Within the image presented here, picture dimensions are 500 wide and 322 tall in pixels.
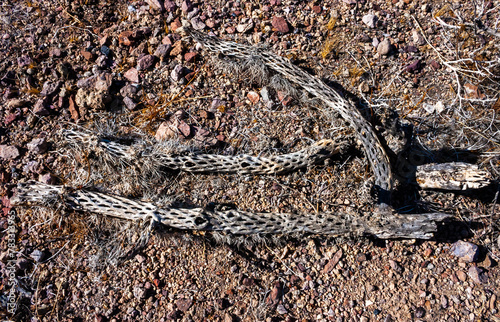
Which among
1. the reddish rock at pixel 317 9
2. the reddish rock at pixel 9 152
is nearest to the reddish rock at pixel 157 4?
the reddish rock at pixel 317 9

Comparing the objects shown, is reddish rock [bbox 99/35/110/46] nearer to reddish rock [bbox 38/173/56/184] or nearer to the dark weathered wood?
reddish rock [bbox 38/173/56/184]

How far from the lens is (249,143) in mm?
3678

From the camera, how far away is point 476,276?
3.09 metres

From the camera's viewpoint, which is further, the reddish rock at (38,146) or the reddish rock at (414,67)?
the reddish rock at (414,67)

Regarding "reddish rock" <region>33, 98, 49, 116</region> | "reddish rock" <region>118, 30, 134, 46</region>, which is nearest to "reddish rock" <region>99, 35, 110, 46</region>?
"reddish rock" <region>118, 30, 134, 46</region>

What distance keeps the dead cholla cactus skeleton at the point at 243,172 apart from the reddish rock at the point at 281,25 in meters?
0.54

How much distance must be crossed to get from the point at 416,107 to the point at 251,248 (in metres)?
2.16

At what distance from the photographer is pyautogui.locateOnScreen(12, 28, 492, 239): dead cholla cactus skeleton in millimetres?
3074

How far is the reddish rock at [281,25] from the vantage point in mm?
4148

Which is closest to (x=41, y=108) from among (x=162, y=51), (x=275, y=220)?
(x=162, y=51)

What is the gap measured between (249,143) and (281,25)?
4.83ft

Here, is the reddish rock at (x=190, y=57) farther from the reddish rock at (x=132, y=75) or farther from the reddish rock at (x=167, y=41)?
the reddish rock at (x=132, y=75)

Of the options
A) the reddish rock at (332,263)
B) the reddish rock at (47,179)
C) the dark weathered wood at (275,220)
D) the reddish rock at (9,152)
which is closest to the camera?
the dark weathered wood at (275,220)

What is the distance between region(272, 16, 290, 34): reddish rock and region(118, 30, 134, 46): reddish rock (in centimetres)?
161
